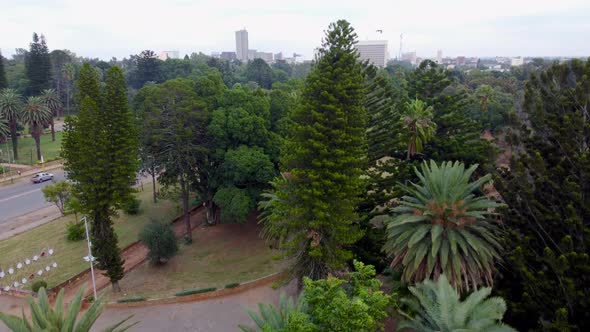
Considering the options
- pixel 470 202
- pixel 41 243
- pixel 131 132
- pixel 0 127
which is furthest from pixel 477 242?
pixel 0 127

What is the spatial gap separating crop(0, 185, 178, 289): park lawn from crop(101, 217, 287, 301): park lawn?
8.60ft

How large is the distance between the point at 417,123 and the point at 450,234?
6.48 metres

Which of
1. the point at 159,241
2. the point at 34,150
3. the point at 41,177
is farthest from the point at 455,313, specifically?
the point at 34,150

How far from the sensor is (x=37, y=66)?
151ft

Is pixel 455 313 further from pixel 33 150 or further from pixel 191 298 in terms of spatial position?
pixel 33 150

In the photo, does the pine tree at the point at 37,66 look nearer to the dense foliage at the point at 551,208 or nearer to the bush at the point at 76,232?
the bush at the point at 76,232

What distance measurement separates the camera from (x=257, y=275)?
642 inches

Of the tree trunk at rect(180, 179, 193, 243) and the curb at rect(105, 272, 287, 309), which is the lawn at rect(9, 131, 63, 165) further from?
the curb at rect(105, 272, 287, 309)

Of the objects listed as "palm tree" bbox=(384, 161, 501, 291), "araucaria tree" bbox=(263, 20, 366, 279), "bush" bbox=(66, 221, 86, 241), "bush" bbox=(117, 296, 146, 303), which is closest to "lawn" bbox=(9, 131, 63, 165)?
"bush" bbox=(66, 221, 86, 241)

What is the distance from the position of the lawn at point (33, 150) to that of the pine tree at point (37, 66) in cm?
640

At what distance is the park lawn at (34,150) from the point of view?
3550 cm

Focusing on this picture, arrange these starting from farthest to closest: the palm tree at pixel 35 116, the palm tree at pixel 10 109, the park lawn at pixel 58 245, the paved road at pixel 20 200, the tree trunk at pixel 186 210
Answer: the palm tree at pixel 35 116, the palm tree at pixel 10 109, the paved road at pixel 20 200, the tree trunk at pixel 186 210, the park lawn at pixel 58 245

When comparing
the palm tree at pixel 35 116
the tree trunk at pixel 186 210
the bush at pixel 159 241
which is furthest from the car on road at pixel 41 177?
the bush at pixel 159 241

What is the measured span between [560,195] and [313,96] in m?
7.38
